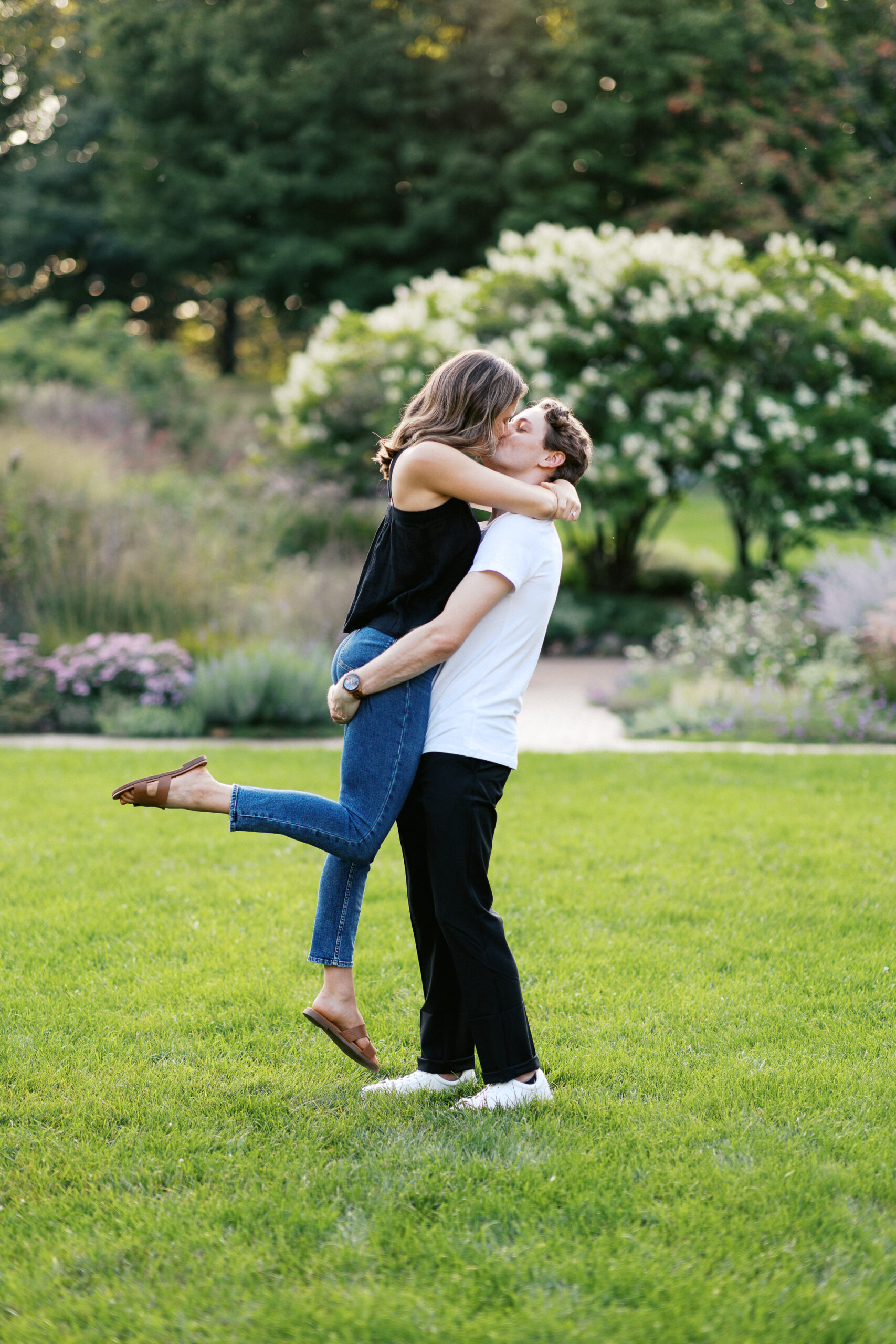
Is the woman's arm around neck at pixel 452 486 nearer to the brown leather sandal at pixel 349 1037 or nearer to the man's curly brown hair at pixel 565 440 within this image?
the man's curly brown hair at pixel 565 440

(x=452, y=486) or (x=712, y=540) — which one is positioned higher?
(x=712, y=540)

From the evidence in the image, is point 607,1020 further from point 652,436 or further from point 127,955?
point 652,436

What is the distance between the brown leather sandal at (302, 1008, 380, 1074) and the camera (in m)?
3.06

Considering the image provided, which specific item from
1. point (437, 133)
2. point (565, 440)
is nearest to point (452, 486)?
point (565, 440)

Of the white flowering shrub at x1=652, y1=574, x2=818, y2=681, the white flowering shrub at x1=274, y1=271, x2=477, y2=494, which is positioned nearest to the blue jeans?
the white flowering shrub at x1=652, y1=574, x2=818, y2=681

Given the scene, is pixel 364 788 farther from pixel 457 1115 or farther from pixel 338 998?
pixel 457 1115

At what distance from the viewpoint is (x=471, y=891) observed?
9.78 feet

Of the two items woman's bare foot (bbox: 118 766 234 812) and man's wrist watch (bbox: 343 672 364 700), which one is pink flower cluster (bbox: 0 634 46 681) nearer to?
woman's bare foot (bbox: 118 766 234 812)

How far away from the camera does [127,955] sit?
13.6 ft

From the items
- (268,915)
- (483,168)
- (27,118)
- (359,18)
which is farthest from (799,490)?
(27,118)

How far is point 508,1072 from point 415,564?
4.41 ft

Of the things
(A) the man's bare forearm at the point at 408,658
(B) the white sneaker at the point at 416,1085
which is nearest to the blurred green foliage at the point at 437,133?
(A) the man's bare forearm at the point at 408,658

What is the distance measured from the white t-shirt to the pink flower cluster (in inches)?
231

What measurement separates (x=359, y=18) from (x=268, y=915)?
23.3 m
